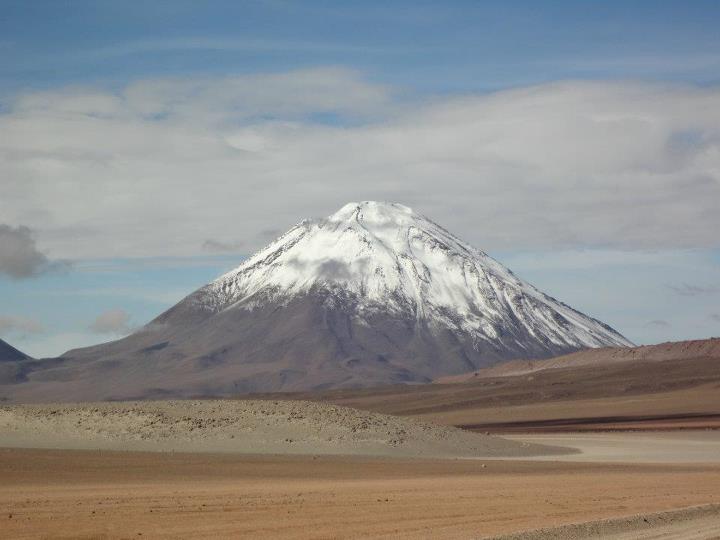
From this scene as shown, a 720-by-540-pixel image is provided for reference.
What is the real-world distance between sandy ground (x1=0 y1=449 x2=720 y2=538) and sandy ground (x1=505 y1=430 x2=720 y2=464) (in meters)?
4.74

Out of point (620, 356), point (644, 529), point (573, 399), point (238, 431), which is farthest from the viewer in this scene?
Answer: point (620, 356)

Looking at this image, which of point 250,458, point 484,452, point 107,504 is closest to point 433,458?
point 484,452

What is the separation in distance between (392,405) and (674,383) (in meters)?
31.3

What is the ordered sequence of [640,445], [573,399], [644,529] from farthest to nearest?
[573,399] → [640,445] → [644,529]

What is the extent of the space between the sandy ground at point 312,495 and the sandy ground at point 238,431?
3068 millimetres

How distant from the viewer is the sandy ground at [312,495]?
79.5 feet

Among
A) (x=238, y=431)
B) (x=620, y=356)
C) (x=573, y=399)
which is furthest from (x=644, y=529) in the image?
(x=620, y=356)

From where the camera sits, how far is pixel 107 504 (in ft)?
91.9

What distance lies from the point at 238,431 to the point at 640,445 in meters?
21.0

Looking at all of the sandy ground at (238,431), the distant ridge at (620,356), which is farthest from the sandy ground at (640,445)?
the distant ridge at (620,356)

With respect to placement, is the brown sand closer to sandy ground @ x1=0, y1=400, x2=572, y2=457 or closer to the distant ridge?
the distant ridge

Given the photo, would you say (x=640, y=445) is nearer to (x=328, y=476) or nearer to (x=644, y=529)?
(x=328, y=476)

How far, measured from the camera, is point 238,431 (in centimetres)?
5197

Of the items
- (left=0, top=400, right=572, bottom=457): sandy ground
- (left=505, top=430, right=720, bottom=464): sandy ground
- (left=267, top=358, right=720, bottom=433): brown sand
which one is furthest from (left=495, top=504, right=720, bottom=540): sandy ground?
(left=267, top=358, right=720, bottom=433): brown sand
